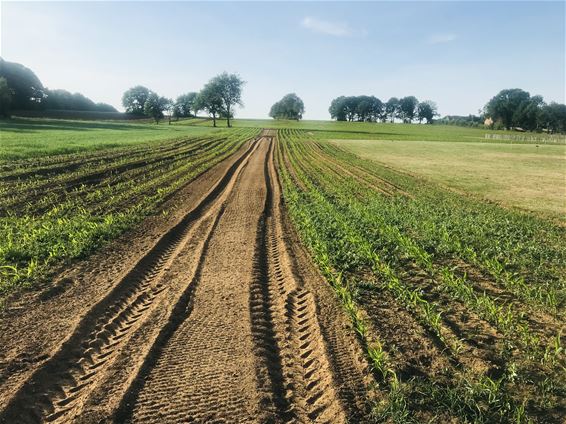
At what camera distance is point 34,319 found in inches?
232

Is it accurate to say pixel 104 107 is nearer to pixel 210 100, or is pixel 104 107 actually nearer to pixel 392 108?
pixel 210 100

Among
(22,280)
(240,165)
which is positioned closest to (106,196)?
(22,280)

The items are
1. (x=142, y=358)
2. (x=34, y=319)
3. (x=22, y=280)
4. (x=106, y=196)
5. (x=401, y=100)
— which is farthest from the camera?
(x=401, y=100)

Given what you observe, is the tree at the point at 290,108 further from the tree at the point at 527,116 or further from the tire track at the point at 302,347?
the tire track at the point at 302,347

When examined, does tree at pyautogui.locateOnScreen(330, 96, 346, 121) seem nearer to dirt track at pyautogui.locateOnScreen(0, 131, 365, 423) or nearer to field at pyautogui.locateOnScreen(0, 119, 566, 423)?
field at pyautogui.locateOnScreen(0, 119, 566, 423)

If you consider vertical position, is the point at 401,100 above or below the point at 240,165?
above

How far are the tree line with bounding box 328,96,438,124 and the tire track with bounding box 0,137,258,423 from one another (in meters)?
185

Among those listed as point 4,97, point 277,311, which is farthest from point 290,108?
point 277,311

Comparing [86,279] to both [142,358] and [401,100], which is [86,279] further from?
[401,100]

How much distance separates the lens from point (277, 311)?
6469 millimetres

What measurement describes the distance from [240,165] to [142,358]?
69.6 feet

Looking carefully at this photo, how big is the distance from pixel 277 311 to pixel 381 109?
199 metres

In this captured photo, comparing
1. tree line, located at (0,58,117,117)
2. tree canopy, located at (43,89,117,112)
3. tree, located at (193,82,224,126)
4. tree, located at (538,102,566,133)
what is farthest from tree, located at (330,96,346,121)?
tree line, located at (0,58,117,117)

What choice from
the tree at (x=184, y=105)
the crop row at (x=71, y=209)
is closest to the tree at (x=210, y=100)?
the tree at (x=184, y=105)
